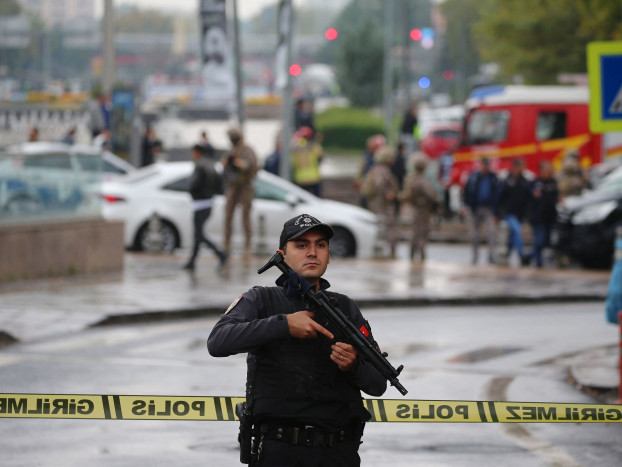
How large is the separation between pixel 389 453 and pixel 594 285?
11.2 m

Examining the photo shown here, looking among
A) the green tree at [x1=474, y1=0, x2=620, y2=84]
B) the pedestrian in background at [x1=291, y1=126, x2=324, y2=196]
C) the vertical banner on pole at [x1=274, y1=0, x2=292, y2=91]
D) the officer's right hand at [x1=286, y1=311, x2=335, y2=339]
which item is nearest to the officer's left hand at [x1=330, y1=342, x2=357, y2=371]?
the officer's right hand at [x1=286, y1=311, x2=335, y2=339]

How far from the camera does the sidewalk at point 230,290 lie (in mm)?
13766

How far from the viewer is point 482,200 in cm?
2195

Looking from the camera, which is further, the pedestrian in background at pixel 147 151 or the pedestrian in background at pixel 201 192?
the pedestrian in background at pixel 147 151

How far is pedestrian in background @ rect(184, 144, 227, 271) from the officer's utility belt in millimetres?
13286

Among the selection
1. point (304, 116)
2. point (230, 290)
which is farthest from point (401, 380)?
point (304, 116)

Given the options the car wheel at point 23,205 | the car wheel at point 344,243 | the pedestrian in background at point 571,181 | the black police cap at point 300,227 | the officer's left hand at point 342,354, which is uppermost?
the black police cap at point 300,227

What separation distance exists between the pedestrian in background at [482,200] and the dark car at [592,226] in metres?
1.07

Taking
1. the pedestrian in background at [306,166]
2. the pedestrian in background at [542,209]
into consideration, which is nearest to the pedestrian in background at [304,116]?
the pedestrian in background at [306,166]

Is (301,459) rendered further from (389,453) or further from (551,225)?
(551,225)

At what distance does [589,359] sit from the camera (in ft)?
41.2

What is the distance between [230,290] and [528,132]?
1649cm

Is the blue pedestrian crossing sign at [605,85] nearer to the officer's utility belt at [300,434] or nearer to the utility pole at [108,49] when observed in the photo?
the officer's utility belt at [300,434]

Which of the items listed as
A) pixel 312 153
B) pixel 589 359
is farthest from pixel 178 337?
pixel 312 153
